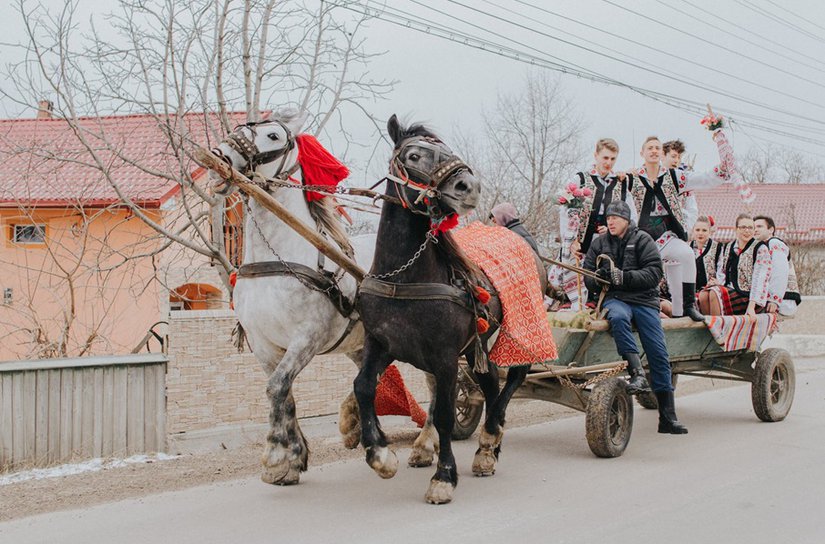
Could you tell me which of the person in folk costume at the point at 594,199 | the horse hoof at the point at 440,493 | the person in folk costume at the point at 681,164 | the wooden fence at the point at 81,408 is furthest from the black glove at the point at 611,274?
the wooden fence at the point at 81,408

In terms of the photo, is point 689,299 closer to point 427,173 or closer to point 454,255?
point 454,255

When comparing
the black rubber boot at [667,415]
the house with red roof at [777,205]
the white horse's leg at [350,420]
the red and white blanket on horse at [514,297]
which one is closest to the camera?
the red and white blanket on horse at [514,297]

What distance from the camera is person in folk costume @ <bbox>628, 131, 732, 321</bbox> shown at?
828cm

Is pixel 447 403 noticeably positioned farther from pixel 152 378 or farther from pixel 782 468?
pixel 152 378

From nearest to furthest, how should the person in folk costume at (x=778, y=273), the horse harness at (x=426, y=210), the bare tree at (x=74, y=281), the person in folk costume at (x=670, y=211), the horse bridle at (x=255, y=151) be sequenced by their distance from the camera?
the horse harness at (x=426, y=210) < the horse bridle at (x=255, y=151) < the person in folk costume at (x=670, y=211) < the person in folk costume at (x=778, y=273) < the bare tree at (x=74, y=281)

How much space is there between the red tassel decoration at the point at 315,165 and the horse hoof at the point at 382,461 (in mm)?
1991

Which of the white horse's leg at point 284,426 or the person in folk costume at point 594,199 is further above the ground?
the person in folk costume at point 594,199

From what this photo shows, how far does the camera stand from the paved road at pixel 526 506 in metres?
4.66

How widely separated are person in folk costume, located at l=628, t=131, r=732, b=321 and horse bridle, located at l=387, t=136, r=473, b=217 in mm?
3930

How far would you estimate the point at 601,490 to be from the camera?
5656 millimetres

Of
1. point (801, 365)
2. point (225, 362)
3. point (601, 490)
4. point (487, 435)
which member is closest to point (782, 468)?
point (601, 490)

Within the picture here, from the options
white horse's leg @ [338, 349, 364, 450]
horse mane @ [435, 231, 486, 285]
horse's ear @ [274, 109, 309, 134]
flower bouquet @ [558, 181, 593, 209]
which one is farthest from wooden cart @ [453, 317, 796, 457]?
horse's ear @ [274, 109, 309, 134]

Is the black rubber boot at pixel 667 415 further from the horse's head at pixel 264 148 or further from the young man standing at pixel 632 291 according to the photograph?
the horse's head at pixel 264 148

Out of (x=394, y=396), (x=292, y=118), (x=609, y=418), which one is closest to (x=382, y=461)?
(x=394, y=396)
